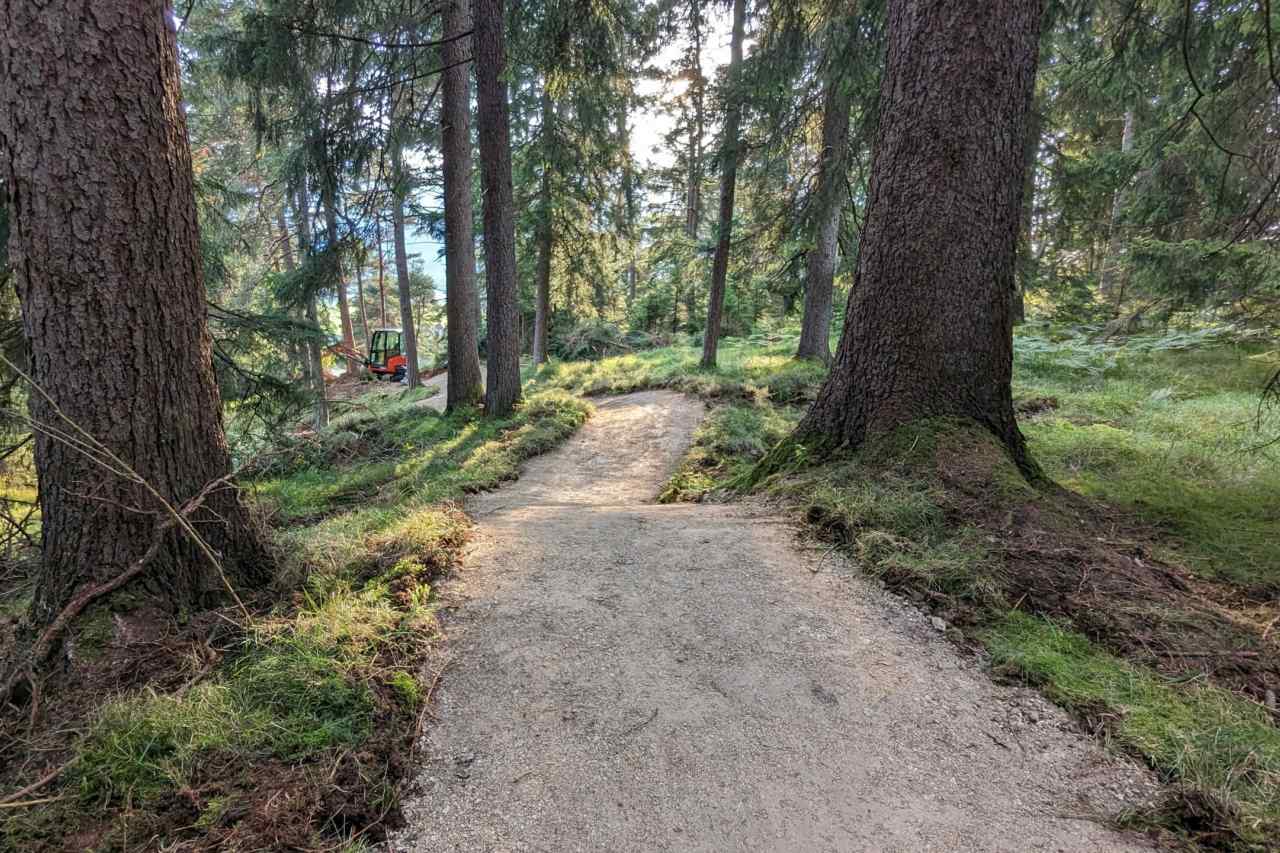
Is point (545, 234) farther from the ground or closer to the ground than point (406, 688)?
farther from the ground

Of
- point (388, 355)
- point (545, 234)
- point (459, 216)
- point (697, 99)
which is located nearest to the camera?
point (459, 216)

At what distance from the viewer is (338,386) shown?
2755 cm

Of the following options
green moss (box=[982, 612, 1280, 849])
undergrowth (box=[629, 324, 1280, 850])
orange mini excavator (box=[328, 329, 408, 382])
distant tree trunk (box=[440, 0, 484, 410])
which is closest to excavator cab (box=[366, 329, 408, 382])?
orange mini excavator (box=[328, 329, 408, 382])

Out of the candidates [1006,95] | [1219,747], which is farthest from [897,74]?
[1219,747]

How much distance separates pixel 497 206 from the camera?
30.2ft

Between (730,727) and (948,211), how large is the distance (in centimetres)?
362

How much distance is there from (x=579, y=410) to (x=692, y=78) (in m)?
6.87

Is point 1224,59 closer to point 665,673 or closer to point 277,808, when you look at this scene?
point 665,673

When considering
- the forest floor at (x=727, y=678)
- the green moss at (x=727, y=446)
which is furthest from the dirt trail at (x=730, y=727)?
the green moss at (x=727, y=446)

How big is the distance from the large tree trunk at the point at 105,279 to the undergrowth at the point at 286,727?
55 centimetres

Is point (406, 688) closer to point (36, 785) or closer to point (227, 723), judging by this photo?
point (227, 723)

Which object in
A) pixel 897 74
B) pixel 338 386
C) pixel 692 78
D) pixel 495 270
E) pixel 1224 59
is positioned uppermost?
pixel 692 78

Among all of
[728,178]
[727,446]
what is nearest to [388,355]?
[728,178]

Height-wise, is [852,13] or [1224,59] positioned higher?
[852,13]
